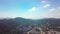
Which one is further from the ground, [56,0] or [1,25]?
[56,0]

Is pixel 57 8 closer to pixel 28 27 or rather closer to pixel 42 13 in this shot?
pixel 42 13

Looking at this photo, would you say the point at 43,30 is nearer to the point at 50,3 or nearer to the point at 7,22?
the point at 50,3

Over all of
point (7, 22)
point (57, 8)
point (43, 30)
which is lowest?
point (43, 30)

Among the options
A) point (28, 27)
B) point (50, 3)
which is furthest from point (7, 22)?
point (50, 3)

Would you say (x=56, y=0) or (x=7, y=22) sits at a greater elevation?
(x=56, y=0)

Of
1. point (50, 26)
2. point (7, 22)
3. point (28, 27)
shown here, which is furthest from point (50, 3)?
point (7, 22)
